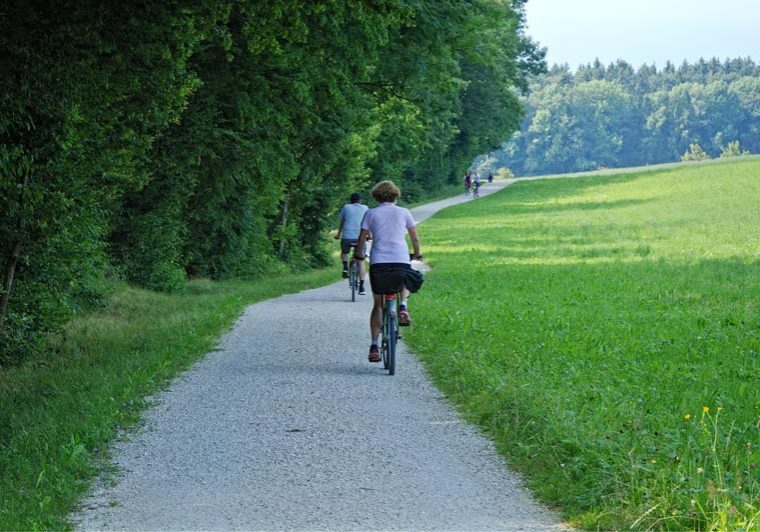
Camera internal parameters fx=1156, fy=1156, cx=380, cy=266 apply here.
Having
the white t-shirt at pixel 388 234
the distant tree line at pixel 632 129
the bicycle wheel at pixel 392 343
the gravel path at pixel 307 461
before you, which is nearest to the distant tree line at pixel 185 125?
the gravel path at pixel 307 461

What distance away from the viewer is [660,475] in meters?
6.51

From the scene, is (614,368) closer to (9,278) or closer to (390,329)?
(390,329)

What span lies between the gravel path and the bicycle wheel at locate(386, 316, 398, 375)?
140 millimetres

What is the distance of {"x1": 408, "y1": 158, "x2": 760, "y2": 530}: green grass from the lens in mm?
6617

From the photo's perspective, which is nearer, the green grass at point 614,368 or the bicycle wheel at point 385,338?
the green grass at point 614,368

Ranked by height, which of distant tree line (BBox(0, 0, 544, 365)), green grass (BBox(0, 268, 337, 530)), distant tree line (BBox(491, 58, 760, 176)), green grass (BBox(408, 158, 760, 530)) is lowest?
green grass (BBox(408, 158, 760, 530))

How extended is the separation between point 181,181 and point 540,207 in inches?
1839

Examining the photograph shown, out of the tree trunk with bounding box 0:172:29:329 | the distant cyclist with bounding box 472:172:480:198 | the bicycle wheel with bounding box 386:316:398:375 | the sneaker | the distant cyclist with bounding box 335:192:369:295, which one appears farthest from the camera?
the distant cyclist with bounding box 472:172:480:198

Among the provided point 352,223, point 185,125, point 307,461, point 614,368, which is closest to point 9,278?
point 307,461

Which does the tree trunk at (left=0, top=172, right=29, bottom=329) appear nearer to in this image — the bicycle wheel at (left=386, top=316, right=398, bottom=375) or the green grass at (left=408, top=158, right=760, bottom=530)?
the bicycle wheel at (left=386, top=316, right=398, bottom=375)

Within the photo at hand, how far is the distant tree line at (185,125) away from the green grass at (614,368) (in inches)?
164

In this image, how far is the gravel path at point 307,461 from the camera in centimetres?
658

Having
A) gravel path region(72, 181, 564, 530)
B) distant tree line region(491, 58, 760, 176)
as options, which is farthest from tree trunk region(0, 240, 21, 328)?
distant tree line region(491, 58, 760, 176)

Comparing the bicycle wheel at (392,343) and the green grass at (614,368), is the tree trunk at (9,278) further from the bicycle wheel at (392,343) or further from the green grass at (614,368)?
the green grass at (614,368)
